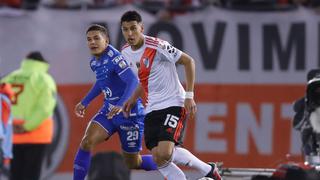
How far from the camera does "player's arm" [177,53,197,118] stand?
36.2 feet

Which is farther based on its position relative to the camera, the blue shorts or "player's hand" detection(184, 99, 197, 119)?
the blue shorts

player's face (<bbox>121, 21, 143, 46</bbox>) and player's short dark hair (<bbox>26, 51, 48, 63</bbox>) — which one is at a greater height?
player's face (<bbox>121, 21, 143, 46</bbox>)

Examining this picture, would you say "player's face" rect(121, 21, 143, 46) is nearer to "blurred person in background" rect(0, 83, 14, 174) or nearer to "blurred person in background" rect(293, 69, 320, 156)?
"blurred person in background" rect(293, 69, 320, 156)

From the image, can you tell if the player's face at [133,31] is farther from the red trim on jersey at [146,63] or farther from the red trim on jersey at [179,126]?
the red trim on jersey at [179,126]

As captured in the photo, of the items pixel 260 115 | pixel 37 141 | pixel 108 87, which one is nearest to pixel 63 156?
pixel 37 141

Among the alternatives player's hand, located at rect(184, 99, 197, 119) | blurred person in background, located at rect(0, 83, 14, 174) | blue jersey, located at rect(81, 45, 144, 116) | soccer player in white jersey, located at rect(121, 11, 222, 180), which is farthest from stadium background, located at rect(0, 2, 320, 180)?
player's hand, located at rect(184, 99, 197, 119)

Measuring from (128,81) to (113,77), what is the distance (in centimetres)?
30

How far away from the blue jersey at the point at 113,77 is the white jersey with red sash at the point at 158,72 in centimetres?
23

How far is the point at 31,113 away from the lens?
1505 centimetres

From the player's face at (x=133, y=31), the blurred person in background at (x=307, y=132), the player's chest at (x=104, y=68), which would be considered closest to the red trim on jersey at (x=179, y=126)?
the player's face at (x=133, y=31)

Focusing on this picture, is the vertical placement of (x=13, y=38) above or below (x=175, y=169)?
above

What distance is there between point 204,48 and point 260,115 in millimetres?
1254

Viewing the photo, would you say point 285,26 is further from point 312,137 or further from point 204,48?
point 312,137

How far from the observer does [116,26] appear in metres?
16.4
